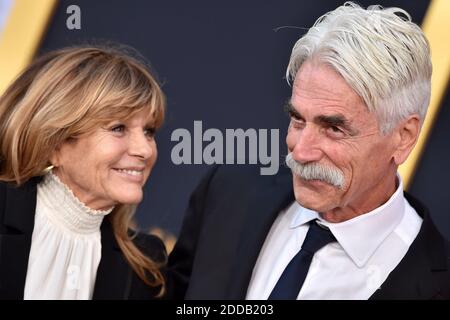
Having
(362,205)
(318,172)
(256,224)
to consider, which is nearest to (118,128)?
(256,224)

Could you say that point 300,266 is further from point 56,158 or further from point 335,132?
point 56,158

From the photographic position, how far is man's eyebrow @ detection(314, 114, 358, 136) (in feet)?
6.86

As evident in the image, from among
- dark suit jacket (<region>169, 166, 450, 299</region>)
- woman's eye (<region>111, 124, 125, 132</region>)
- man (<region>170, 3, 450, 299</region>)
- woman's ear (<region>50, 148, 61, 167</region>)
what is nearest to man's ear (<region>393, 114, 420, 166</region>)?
man (<region>170, 3, 450, 299</region>)

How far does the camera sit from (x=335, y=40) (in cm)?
208

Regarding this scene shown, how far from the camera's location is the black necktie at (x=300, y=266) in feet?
6.95

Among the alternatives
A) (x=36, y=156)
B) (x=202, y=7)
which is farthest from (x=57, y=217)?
(x=202, y=7)

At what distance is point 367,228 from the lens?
2174mm

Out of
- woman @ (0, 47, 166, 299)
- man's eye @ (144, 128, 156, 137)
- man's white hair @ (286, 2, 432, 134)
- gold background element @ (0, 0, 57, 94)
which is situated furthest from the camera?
gold background element @ (0, 0, 57, 94)

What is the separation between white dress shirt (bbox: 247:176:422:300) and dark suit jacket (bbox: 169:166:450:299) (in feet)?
0.12

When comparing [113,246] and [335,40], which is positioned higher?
→ [335,40]

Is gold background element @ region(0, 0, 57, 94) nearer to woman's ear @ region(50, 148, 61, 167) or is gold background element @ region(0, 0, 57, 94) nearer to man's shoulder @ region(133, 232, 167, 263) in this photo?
woman's ear @ region(50, 148, 61, 167)
